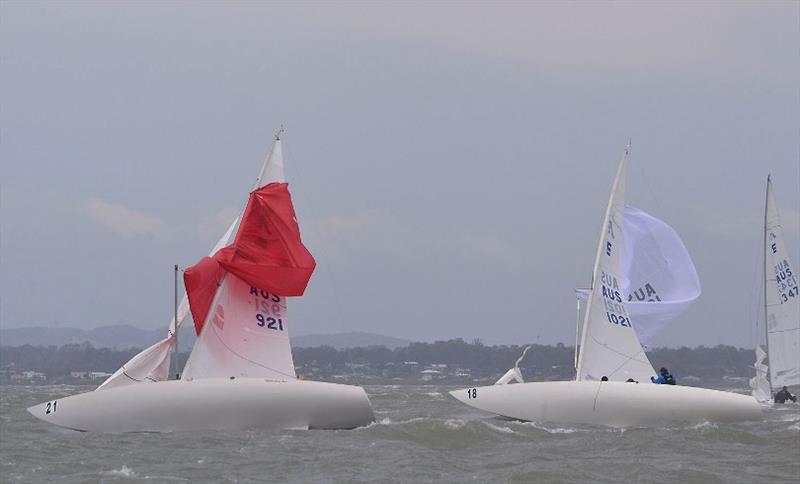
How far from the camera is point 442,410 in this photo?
46562mm

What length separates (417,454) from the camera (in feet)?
87.5

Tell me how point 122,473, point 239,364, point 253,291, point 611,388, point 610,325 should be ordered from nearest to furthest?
point 122,473 < point 239,364 < point 253,291 < point 611,388 < point 610,325

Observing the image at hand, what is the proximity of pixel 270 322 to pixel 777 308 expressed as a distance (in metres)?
28.1

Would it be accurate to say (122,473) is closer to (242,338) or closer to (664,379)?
(242,338)

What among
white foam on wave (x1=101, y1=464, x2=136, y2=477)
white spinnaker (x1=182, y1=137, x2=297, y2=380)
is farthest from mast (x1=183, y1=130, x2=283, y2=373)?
white foam on wave (x1=101, y1=464, x2=136, y2=477)

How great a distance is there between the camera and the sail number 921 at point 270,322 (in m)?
31.9

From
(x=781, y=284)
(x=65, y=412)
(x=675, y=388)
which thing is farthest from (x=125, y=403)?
(x=781, y=284)

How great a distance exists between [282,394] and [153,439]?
3.15 m

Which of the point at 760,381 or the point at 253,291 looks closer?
the point at 253,291

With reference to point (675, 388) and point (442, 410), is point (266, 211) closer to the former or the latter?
point (675, 388)

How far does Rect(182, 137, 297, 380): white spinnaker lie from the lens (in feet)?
102

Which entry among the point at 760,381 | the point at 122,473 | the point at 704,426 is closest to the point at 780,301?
the point at 760,381

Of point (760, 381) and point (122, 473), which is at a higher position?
point (760, 381)

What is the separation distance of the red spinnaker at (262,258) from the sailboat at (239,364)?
0.02m
